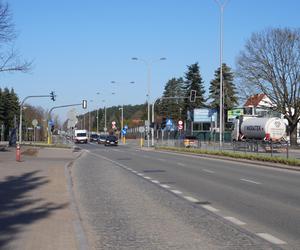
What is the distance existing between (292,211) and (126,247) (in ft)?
17.1

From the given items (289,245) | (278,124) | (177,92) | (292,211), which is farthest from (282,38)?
(177,92)

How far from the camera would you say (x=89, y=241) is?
8742 millimetres

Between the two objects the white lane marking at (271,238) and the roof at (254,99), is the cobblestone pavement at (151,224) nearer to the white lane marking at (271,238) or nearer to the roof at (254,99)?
the white lane marking at (271,238)

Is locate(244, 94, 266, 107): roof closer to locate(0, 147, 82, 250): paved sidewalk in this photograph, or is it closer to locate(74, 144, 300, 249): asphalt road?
locate(74, 144, 300, 249): asphalt road

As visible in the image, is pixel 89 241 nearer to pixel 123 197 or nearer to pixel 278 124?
pixel 123 197

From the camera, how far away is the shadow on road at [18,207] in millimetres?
9797

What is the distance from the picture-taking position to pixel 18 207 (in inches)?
501

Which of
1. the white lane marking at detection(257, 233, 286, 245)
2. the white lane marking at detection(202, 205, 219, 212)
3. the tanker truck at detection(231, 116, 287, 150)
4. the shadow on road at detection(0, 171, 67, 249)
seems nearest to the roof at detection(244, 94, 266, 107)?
the tanker truck at detection(231, 116, 287, 150)

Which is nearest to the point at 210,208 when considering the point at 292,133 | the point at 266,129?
the point at 266,129

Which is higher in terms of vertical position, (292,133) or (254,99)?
(254,99)

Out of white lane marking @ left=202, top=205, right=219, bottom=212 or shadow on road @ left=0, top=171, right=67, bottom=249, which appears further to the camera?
white lane marking @ left=202, top=205, right=219, bottom=212

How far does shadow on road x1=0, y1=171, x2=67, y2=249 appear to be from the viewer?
9.80m

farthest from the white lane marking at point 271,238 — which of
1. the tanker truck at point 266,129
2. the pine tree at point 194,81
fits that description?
the pine tree at point 194,81

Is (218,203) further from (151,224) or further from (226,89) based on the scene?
(226,89)
